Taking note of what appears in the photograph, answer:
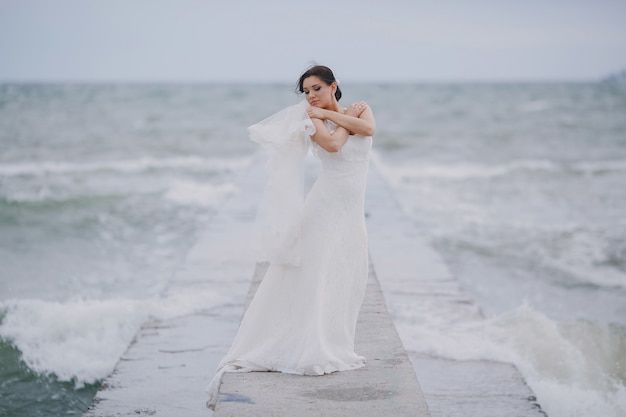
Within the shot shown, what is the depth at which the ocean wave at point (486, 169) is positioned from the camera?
1672 cm

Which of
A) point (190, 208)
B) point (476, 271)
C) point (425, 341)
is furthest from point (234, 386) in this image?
point (190, 208)

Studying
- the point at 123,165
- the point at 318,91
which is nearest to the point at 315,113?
the point at 318,91

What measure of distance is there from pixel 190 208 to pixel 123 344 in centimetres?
711

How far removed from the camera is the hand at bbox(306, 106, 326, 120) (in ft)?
10.9

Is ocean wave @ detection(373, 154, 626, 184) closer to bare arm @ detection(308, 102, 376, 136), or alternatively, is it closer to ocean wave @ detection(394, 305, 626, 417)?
ocean wave @ detection(394, 305, 626, 417)

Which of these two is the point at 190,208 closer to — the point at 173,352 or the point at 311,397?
the point at 173,352

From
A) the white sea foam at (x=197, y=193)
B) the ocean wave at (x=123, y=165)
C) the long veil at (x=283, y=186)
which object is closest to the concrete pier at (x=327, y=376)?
the long veil at (x=283, y=186)

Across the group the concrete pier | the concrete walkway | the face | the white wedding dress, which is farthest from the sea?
the face

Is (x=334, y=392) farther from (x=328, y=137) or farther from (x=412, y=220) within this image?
(x=412, y=220)

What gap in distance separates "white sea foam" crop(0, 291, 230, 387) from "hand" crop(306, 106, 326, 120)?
2.40 metres

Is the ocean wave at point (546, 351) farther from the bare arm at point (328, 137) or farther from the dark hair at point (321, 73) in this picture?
the dark hair at point (321, 73)

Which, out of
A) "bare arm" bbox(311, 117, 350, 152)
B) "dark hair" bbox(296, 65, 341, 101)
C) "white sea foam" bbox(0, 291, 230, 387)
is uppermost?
"dark hair" bbox(296, 65, 341, 101)

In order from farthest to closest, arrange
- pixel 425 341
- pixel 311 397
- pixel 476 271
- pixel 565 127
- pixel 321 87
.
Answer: pixel 565 127, pixel 476 271, pixel 425 341, pixel 321 87, pixel 311 397

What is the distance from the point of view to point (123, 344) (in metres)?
5.01
